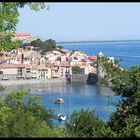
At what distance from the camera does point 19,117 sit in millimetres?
2439

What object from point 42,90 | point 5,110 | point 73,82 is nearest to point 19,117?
point 5,110

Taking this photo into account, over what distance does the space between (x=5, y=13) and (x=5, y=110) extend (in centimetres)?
80

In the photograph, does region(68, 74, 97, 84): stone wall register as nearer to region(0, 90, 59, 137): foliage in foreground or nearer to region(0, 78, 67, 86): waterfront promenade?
region(0, 78, 67, 86): waterfront promenade

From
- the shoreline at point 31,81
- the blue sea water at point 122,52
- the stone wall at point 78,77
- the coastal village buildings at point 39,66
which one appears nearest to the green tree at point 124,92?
the blue sea water at point 122,52

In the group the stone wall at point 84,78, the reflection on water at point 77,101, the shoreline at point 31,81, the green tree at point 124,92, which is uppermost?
the green tree at point 124,92

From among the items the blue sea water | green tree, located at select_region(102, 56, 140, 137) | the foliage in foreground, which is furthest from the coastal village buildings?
the foliage in foreground

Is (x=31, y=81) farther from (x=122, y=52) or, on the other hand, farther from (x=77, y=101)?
(x=122, y=52)

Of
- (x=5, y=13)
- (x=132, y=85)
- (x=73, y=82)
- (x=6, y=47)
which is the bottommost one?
(x=73, y=82)

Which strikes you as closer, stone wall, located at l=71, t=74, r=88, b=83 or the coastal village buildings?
stone wall, located at l=71, t=74, r=88, b=83

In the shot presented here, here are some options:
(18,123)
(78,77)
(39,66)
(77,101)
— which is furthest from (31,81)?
(18,123)

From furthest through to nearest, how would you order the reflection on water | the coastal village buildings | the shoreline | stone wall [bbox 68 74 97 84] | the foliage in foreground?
the coastal village buildings, stone wall [bbox 68 74 97 84], the shoreline, the reflection on water, the foliage in foreground

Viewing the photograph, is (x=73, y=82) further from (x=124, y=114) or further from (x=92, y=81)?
(x=124, y=114)

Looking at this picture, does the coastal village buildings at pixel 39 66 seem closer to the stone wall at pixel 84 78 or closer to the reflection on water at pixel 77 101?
the stone wall at pixel 84 78

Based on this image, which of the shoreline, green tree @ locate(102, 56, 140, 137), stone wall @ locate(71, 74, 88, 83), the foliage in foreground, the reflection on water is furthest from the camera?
stone wall @ locate(71, 74, 88, 83)
